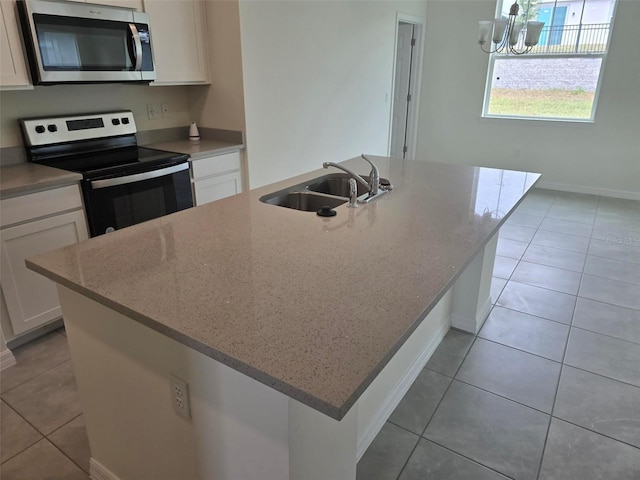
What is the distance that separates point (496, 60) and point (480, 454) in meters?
5.52

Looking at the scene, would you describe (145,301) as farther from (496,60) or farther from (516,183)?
(496,60)

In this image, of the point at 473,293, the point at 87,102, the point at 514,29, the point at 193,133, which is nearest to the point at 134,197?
the point at 87,102

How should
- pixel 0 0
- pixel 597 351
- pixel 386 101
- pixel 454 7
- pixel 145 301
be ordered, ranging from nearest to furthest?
1. pixel 145 301
2. pixel 0 0
3. pixel 597 351
4. pixel 386 101
5. pixel 454 7

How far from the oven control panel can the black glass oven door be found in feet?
1.84

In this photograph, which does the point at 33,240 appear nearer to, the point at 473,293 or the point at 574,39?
the point at 473,293

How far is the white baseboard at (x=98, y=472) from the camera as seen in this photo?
1.64 meters

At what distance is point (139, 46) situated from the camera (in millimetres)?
2850

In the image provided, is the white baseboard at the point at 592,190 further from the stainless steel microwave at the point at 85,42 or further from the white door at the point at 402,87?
the stainless steel microwave at the point at 85,42

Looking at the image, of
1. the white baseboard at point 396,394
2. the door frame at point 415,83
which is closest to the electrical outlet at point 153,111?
the white baseboard at point 396,394

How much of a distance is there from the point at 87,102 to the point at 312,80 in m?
1.93

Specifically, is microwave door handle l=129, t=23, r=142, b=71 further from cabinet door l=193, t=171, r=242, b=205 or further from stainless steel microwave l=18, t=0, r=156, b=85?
cabinet door l=193, t=171, r=242, b=205

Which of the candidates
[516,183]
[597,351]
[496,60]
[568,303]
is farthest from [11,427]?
[496,60]

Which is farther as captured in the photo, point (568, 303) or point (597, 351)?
point (568, 303)

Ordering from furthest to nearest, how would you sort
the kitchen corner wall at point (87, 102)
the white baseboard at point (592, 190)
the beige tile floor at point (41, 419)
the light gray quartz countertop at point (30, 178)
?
the white baseboard at point (592, 190) < the kitchen corner wall at point (87, 102) < the light gray quartz countertop at point (30, 178) < the beige tile floor at point (41, 419)
